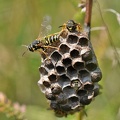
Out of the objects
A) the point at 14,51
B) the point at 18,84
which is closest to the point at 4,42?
the point at 14,51

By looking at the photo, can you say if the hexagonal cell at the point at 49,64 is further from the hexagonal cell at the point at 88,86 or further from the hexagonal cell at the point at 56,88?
the hexagonal cell at the point at 88,86

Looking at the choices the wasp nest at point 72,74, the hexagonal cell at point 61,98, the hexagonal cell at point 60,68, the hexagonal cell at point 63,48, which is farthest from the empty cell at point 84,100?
the hexagonal cell at point 63,48

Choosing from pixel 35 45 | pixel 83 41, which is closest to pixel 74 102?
pixel 83 41

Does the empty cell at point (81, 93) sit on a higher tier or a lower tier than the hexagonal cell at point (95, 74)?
lower

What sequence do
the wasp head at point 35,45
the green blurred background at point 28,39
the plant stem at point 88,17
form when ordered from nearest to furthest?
1. the plant stem at point 88,17
2. the wasp head at point 35,45
3. the green blurred background at point 28,39

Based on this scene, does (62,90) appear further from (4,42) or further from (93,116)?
(4,42)

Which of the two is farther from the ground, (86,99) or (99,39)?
(99,39)

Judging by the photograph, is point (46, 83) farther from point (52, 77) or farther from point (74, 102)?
point (74, 102)

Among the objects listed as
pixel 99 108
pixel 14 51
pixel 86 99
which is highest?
pixel 14 51
